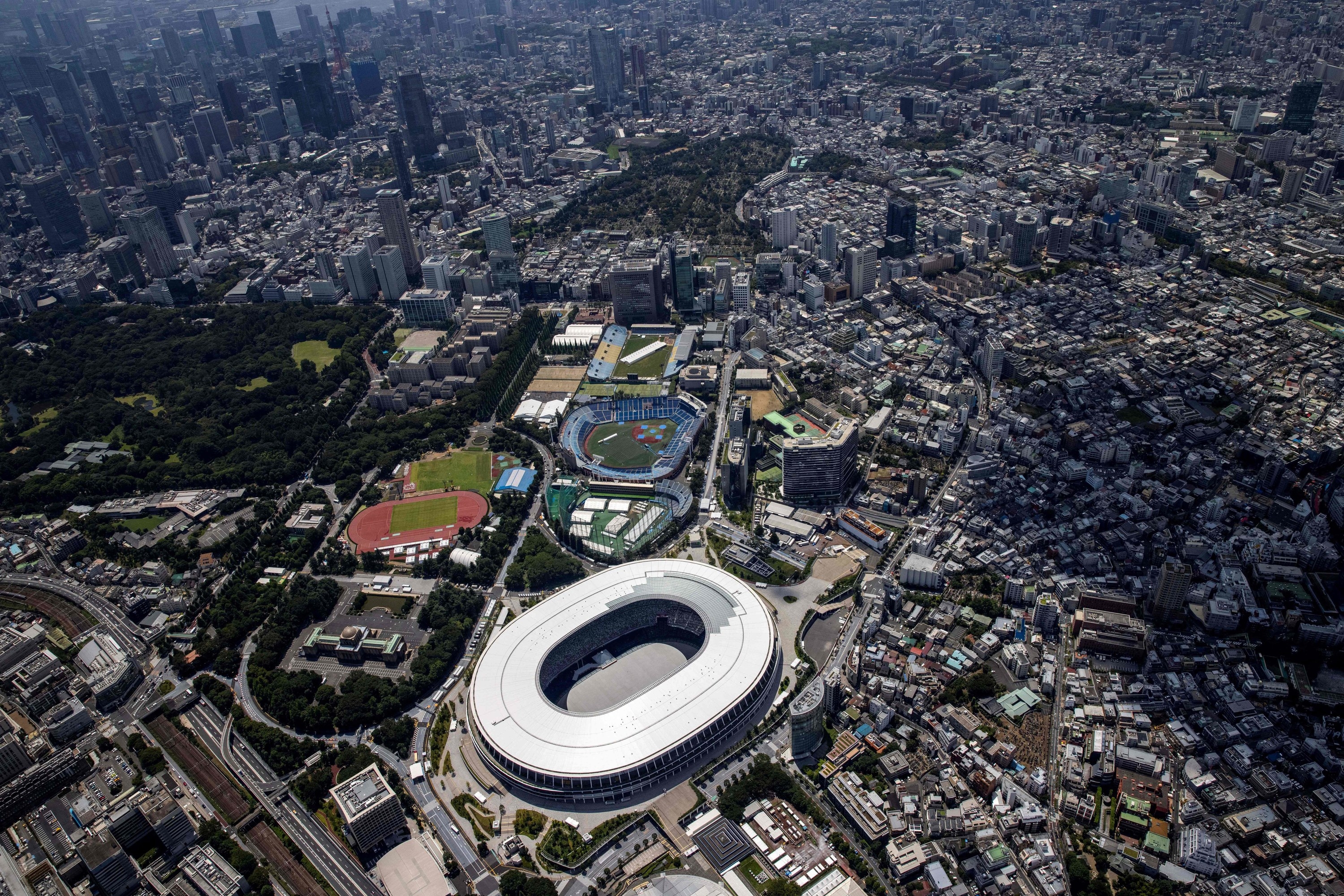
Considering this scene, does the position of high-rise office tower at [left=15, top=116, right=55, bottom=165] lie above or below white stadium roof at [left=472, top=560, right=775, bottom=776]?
above

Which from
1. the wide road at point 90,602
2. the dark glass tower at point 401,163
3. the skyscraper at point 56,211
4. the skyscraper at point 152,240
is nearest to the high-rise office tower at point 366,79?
the dark glass tower at point 401,163

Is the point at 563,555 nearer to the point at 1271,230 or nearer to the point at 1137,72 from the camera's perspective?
the point at 1271,230

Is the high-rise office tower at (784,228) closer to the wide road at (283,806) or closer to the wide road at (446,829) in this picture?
the wide road at (446,829)

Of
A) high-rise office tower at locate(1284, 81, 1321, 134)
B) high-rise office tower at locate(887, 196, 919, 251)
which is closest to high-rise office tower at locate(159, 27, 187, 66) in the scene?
high-rise office tower at locate(887, 196, 919, 251)

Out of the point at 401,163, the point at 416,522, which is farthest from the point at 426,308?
the point at 401,163

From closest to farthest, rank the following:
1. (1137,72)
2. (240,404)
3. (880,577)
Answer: (880,577) < (240,404) < (1137,72)

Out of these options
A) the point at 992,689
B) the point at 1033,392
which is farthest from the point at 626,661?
the point at 1033,392

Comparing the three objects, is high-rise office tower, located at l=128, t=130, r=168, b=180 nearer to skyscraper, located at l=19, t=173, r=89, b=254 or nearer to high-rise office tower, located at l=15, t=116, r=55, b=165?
high-rise office tower, located at l=15, t=116, r=55, b=165
